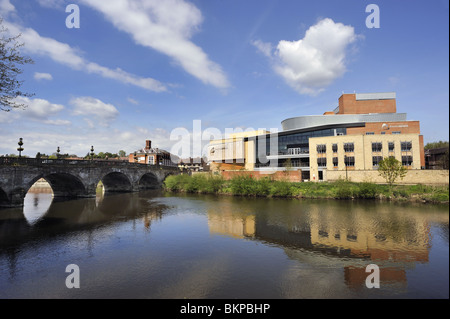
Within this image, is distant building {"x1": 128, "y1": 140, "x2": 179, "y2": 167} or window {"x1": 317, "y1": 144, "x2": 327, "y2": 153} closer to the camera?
window {"x1": 317, "y1": 144, "x2": 327, "y2": 153}

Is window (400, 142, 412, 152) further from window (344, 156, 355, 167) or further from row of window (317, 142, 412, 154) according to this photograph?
window (344, 156, 355, 167)

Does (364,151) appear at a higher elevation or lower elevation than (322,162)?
higher

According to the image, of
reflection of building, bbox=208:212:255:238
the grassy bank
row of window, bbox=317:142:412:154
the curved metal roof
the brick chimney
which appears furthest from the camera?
the brick chimney

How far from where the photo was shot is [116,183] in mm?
58219

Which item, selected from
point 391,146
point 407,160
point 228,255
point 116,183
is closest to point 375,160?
point 391,146

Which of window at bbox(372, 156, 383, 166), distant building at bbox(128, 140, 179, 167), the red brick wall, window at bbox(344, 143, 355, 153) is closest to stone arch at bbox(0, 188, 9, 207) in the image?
distant building at bbox(128, 140, 179, 167)

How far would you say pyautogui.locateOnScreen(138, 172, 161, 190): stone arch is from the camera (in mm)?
68312

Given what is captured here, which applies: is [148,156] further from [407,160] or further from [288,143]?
[407,160]

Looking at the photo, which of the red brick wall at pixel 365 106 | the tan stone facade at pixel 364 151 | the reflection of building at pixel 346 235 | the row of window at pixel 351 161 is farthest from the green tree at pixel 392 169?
the red brick wall at pixel 365 106

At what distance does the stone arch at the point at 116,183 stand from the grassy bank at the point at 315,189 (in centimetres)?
1348

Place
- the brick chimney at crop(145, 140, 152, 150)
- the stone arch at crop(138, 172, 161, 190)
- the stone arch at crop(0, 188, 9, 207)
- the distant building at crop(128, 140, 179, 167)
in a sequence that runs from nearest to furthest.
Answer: the stone arch at crop(0, 188, 9, 207)
the stone arch at crop(138, 172, 161, 190)
the distant building at crop(128, 140, 179, 167)
the brick chimney at crop(145, 140, 152, 150)

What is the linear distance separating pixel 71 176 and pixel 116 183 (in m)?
17.8

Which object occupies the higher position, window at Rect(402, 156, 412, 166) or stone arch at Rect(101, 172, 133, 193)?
window at Rect(402, 156, 412, 166)
